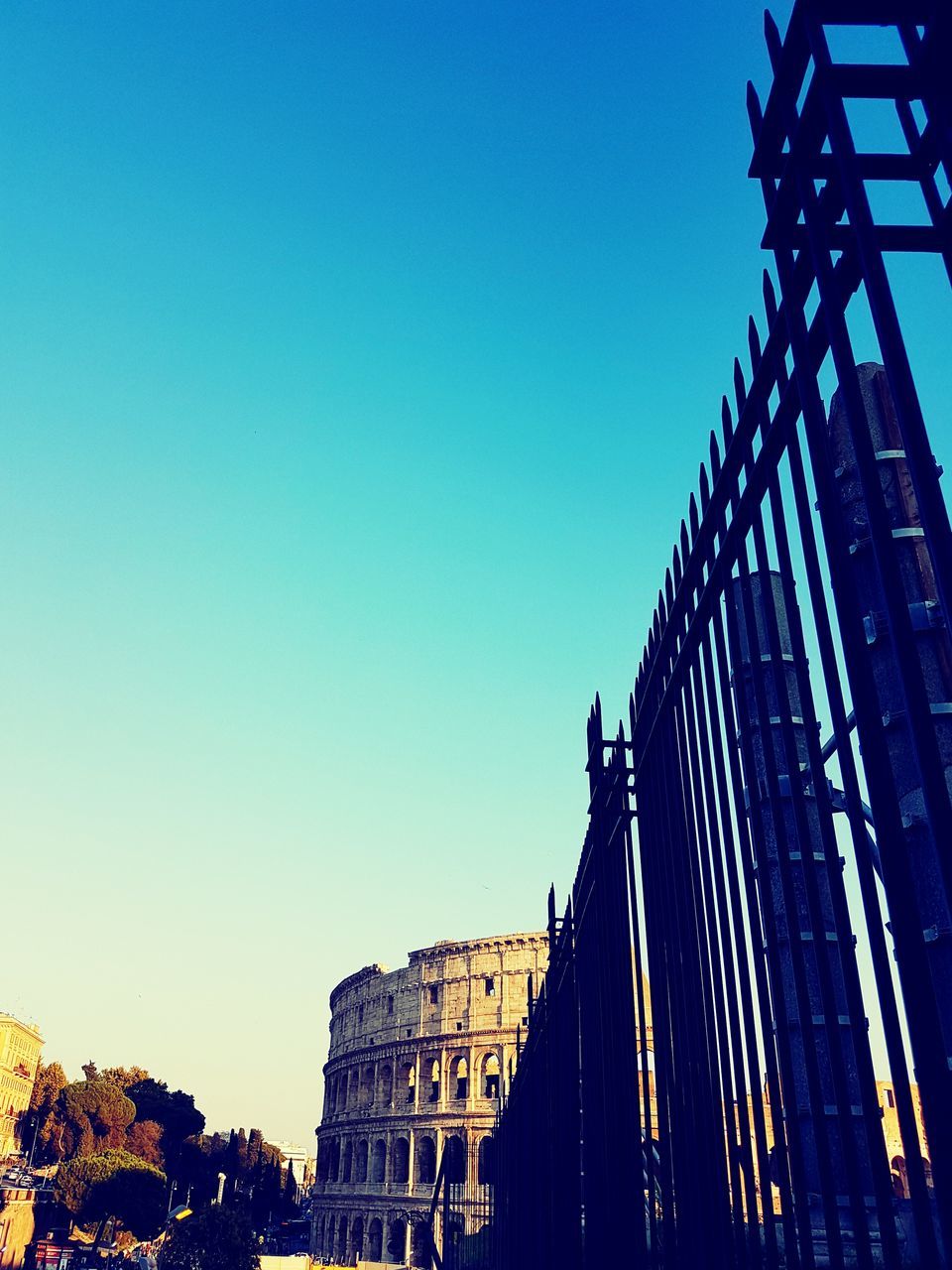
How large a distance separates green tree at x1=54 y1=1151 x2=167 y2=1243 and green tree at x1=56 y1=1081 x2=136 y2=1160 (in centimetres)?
871

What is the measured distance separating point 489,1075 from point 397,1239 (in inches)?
350

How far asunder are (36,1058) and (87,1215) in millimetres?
33660

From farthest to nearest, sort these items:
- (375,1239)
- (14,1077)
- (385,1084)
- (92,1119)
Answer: (14,1077) < (92,1119) < (385,1084) < (375,1239)

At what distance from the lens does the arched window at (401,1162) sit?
49469mm

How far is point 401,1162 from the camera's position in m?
50.1

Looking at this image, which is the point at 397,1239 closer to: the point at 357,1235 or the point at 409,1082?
the point at 357,1235

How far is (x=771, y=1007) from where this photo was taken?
2334mm

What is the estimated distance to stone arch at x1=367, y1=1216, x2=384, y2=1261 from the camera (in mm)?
48500

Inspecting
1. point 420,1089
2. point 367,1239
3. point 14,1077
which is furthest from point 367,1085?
point 14,1077

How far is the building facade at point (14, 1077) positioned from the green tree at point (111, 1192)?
50.4ft

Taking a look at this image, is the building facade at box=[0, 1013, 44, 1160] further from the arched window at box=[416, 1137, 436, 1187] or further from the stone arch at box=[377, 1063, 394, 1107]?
the arched window at box=[416, 1137, 436, 1187]

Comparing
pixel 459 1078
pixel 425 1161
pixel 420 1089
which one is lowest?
pixel 425 1161

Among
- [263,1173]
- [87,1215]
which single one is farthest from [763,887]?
[263,1173]

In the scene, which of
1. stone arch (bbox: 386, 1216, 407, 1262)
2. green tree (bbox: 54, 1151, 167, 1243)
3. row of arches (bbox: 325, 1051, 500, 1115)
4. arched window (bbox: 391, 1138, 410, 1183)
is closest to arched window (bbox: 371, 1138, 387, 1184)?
arched window (bbox: 391, 1138, 410, 1183)
